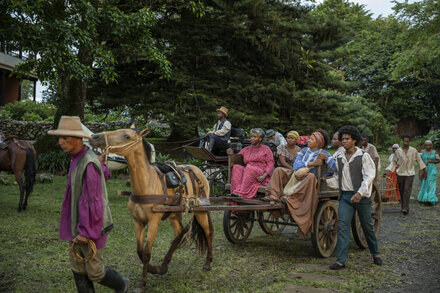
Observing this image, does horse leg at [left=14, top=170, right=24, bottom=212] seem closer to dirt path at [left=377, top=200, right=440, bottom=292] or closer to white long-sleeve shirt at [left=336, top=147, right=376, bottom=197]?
white long-sleeve shirt at [left=336, top=147, right=376, bottom=197]

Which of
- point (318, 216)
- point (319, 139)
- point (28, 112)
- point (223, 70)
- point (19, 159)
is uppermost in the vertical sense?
point (223, 70)

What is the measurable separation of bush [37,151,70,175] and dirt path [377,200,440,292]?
11450 millimetres

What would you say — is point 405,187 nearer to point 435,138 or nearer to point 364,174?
point 364,174

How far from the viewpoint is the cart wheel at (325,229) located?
6.71m

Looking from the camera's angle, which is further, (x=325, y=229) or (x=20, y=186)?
(x=20, y=186)

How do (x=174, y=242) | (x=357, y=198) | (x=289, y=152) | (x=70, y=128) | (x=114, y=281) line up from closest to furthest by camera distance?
(x=70, y=128), (x=114, y=281), (x=174, y=242), (x=357, y=198), (x=289, y=152)

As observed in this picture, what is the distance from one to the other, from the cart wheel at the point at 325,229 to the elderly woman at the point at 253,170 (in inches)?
44.7

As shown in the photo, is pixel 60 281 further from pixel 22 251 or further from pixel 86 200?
pixel 86 200

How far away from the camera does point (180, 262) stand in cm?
643

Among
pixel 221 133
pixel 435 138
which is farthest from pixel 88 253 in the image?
pixel 435 138

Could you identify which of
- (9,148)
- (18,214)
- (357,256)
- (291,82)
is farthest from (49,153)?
(357,256)

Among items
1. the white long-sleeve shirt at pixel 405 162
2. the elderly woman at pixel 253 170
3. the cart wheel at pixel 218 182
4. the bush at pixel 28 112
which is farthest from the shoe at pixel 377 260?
the bush at pixel 28 112

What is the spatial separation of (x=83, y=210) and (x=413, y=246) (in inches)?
252

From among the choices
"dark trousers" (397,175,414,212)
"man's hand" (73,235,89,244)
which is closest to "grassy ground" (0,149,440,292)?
"man's hand" (73,235,89,244)
